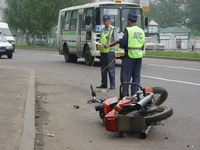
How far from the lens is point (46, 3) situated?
52.3m

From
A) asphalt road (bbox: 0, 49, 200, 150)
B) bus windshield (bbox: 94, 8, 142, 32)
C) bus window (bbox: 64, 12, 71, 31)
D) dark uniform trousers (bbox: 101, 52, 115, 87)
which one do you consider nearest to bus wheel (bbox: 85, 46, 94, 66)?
bus windshield (bbox: 94, 8, 142, 32)

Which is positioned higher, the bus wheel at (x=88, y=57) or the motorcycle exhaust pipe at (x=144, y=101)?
the motorcycle exhaust pipe at (x=144, y=101)

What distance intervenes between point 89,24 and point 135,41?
12647 millimetres

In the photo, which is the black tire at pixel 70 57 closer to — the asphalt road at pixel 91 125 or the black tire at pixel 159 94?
the asphalt road at pixel 91 125

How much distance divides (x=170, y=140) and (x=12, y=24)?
6390 centimetres

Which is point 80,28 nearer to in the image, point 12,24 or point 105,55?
point 105,55

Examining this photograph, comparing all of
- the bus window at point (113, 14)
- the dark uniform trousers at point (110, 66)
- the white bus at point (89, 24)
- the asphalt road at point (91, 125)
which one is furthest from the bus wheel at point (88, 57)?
the dark uniform trousers at point (110, 66)

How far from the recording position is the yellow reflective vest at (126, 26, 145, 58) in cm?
923

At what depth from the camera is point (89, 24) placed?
21.8m

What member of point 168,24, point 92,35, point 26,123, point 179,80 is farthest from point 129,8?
point 168,24

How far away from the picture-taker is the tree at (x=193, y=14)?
85500 mm

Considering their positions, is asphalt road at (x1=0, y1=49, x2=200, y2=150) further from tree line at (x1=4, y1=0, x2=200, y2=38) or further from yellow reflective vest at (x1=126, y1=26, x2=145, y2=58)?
tree line at (x1=4, y1=0, x2=200, y2=38)

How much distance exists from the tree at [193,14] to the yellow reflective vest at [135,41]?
78.2 meters

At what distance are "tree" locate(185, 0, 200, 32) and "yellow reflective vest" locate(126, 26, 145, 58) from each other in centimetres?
7821
